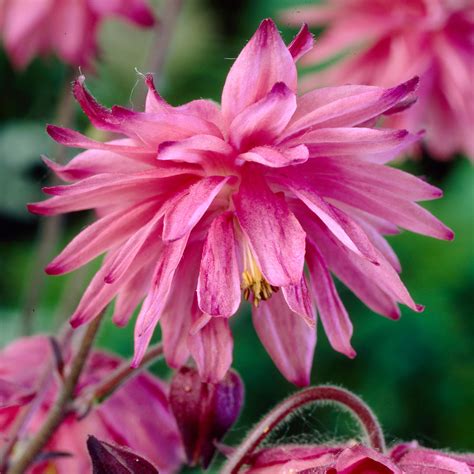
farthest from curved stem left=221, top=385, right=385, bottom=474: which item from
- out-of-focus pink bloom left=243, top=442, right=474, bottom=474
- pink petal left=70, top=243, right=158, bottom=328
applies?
pink petal left=70, top=243, right=158, bottom=328

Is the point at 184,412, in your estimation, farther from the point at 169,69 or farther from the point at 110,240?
the point at 169,69

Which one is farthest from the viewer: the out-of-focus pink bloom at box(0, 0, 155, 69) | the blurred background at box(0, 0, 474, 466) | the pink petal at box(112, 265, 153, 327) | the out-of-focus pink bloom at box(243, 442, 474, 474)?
the blurred background at box(0, 0, 474, 466)

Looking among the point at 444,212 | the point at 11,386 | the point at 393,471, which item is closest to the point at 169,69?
the point at 444,212

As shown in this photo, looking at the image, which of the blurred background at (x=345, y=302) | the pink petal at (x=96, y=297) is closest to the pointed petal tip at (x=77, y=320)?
the pink petal at (x=96, y=297)

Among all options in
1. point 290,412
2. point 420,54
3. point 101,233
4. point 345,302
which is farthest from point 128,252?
point 345,302

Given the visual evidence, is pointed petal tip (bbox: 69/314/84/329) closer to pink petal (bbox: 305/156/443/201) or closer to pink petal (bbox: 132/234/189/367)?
pink petal (bbox: 132/234/189/367)

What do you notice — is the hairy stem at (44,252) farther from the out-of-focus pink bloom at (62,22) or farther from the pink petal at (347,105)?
the pink petal at (347,105)

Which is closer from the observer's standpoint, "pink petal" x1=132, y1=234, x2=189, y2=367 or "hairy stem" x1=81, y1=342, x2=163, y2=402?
"pink petal" x1=132, y1=234, x2=189, y2=367
